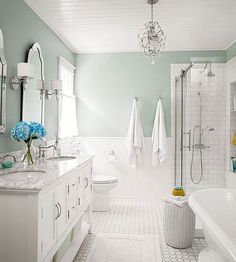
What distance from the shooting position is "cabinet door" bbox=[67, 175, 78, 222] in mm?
2242

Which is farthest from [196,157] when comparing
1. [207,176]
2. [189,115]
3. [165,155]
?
[165,155]

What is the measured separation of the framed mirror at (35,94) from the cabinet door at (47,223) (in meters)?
1.18

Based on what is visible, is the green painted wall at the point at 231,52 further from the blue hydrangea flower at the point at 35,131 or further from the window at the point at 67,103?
the blue hydrangea flower at the point at 35,131

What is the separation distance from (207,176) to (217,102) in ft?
3.02

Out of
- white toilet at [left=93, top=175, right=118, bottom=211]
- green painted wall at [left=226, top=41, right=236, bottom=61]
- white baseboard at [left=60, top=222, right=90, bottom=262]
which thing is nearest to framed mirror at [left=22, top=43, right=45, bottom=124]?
white toilet at [left=93, top=175, right=118, bottom=211]

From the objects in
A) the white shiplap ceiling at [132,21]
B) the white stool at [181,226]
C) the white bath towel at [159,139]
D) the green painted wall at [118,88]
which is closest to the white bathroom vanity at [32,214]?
the white stool at [181,226]

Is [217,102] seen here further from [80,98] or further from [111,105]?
[80,98]

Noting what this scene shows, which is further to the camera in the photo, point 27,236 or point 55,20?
point 55,20

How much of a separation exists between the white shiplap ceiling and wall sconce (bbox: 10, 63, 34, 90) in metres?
0.85

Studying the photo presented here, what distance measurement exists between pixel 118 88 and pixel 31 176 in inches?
115

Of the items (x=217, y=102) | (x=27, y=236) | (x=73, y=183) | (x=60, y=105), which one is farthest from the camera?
(x=60, y=105)

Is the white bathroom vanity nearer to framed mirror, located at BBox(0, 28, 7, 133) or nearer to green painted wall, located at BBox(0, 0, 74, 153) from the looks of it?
framed mirror, located at BBox(0, 28, 7, 133)

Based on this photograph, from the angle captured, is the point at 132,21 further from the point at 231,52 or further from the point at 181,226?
the point at 181,226

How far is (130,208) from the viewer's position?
4023mm
